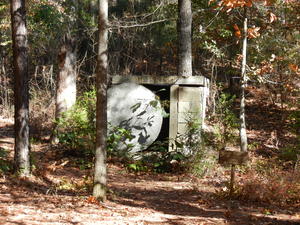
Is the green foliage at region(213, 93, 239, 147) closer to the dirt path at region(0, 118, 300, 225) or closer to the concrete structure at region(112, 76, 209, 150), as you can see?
the concrete structure at region(112, 76, 209, 150)

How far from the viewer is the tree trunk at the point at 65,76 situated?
1380 cm

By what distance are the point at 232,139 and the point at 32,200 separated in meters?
7.72

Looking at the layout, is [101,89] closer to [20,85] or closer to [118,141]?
[20,85]

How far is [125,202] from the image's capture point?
7.62 m

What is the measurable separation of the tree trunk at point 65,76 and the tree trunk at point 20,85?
4.77 m

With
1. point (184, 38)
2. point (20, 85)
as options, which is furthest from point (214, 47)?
point (20, 85)

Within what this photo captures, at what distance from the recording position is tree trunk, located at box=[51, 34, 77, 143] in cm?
1380

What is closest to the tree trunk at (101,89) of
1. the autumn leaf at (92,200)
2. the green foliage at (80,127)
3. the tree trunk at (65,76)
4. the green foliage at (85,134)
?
the autumn leaf at (92,200)

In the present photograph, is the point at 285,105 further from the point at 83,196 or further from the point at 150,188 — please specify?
the point at 83,196

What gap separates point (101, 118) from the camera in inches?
281

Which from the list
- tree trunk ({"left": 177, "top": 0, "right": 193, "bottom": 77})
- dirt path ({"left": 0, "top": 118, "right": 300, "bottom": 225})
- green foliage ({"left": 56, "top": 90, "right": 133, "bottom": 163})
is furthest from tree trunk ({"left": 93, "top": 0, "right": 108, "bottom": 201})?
tree trunk ({"left": 177, "top": 0, "right": 193, "bottom": 77})

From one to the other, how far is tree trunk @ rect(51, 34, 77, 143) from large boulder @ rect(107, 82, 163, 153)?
7.64 feet

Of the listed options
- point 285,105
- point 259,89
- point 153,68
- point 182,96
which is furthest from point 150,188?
point 153,68

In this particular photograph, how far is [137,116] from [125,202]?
4.62 m
